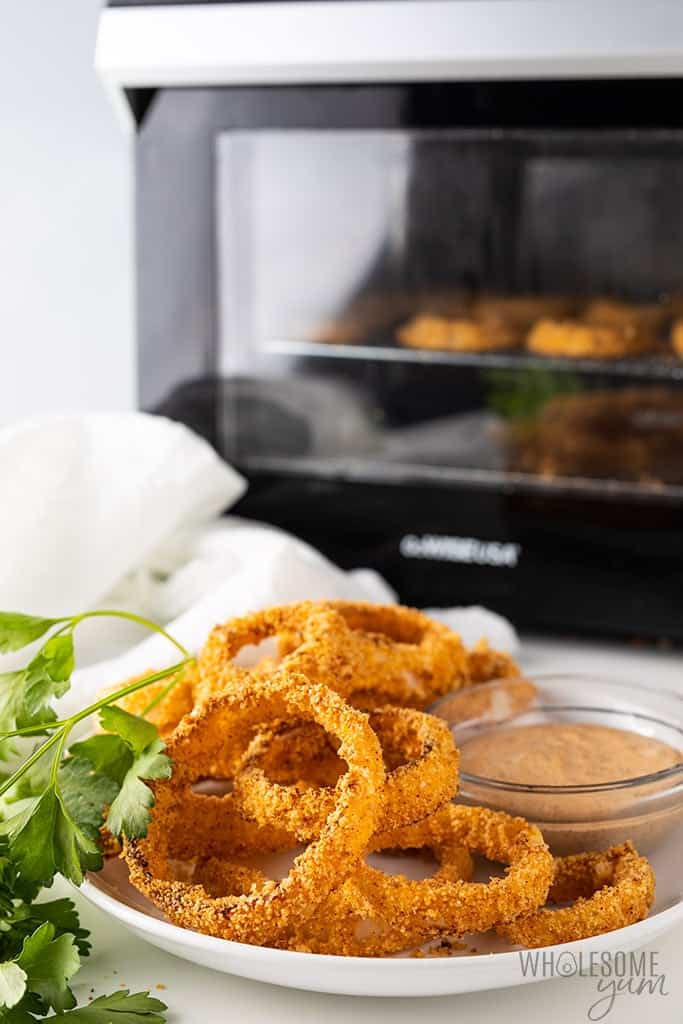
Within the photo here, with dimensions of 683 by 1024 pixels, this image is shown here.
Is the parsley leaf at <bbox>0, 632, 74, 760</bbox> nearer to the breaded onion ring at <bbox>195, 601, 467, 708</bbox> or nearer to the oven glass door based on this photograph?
the breaded onion ring at <bbox>195, 601, 467, 708</bbox>

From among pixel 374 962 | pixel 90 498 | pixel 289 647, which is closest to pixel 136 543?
pixel 90 498

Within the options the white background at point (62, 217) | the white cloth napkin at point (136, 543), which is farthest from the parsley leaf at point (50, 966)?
the white background at point (62, 217)

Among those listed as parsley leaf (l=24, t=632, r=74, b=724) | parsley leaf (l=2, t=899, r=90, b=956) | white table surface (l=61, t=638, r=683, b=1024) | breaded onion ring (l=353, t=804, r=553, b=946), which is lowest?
white table surface (l=61, t=638, r=683, b=1024)

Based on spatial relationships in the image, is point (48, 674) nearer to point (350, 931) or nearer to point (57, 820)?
point (57, 820)

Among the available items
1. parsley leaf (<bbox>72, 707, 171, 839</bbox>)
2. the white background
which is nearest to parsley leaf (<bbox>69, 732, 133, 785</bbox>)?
parsley leaf (<bbox>72, 707, 171, 839</bbox>)

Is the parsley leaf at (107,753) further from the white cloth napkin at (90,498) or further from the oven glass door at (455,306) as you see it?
the oven glass door at (455,306)

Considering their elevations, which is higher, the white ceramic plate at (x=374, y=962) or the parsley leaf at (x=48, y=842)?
the parsley leaf at (x=48, y=842)
